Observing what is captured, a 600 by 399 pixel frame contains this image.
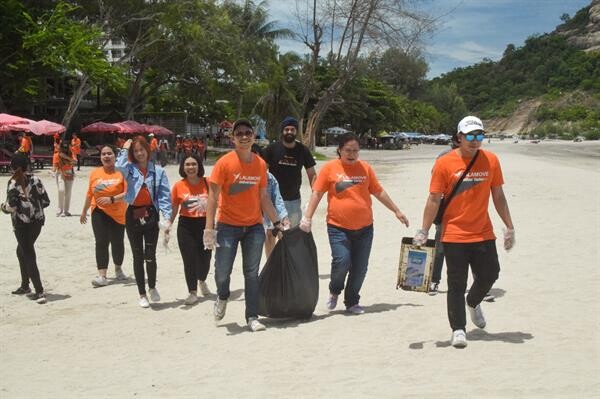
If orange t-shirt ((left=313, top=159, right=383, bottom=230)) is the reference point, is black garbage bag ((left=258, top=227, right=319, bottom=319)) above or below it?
below

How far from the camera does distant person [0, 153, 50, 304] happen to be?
21.6 feet

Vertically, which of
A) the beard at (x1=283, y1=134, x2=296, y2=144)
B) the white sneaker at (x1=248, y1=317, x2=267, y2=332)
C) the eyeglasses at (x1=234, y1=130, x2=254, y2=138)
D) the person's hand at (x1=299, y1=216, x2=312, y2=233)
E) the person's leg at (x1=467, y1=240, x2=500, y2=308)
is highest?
the eyeglasses at (x1=234, y1=130, x2=254, y2=138)

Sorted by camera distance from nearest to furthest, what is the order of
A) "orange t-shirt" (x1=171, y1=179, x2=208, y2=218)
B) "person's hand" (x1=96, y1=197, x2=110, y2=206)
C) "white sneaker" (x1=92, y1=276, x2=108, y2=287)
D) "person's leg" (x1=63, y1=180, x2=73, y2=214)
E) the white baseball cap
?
the white baseball cap, "orange t-shirt" (x1=171, y1=179, x2=208, y2=218), "person's hand" (x1=96, y1=197, x2=110, y2=206), "white sneaker" (x1=92, y1=276, x2=108, y2=287), "person's leg" (x1=63, y1=180, x2=73, y2=214)

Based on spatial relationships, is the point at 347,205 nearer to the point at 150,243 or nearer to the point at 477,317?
the point at 477,317

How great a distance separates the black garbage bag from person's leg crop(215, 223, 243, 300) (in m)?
0.32

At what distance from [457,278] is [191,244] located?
280cm

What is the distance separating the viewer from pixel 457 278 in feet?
15.8

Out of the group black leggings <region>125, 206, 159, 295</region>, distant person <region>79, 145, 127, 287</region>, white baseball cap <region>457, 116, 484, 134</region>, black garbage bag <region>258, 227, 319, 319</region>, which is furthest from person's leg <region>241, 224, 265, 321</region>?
distant person <region>79, 145, 127, 287</region>

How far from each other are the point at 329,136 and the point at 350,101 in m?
8.91

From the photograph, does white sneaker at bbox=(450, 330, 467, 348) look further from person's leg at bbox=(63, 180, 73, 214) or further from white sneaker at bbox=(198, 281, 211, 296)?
person's leg at bbox=(63, 180, 73, 214)

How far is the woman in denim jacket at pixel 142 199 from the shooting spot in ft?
20.6

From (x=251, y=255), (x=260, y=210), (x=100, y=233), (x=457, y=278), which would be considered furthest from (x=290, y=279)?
(x=100, y=233)

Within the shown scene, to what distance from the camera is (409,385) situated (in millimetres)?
4062

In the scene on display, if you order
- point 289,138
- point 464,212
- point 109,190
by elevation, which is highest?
point 289,138
